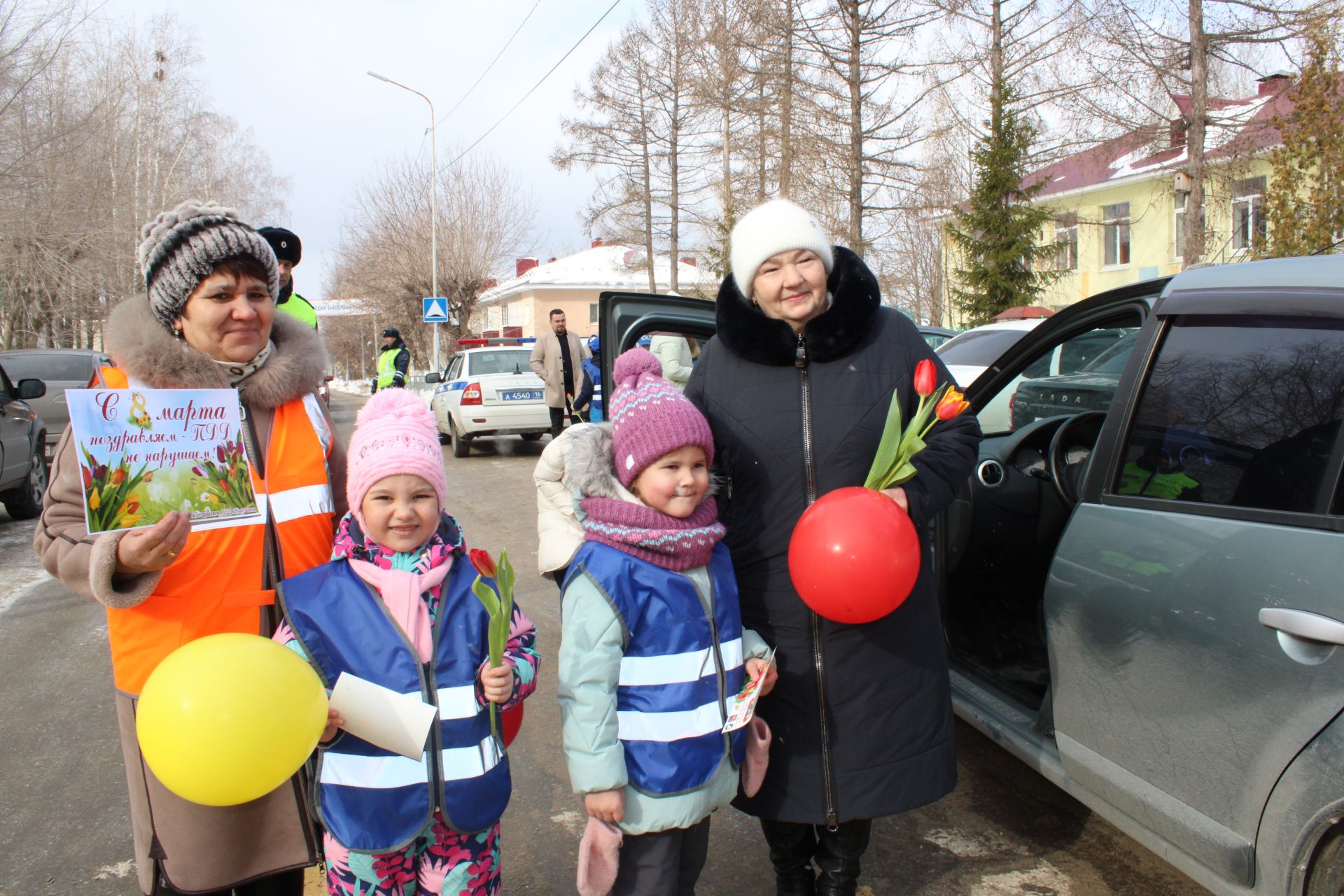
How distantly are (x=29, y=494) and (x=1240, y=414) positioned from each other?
10.7 m

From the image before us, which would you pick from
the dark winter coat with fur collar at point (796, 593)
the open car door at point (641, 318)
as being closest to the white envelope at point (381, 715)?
the dark winter coat with fur collar at point (796, 593)

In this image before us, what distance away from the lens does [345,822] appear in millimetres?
1919

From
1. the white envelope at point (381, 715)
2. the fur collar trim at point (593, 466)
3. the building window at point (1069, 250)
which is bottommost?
the white envelope at point (381, 715)

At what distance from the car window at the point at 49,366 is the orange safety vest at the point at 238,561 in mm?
11665

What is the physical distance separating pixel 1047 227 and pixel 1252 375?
3108cm

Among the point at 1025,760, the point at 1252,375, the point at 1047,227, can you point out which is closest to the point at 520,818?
the point at 1025,760

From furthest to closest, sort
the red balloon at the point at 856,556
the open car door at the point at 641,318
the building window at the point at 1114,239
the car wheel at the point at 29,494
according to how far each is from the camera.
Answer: the building window at the point at 1114,239
the car wheel at the point at 29,494
the open car door at the point at 641,318
the red balloon at the point at 856,556

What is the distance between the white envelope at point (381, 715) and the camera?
1859mm

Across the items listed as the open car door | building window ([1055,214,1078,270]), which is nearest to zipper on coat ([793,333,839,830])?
the open car door

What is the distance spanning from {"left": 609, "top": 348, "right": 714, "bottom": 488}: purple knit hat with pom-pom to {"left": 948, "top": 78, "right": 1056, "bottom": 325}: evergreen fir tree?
2001 centimetres

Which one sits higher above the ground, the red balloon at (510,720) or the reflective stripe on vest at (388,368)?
the reflective stripe on vest at (388,368)

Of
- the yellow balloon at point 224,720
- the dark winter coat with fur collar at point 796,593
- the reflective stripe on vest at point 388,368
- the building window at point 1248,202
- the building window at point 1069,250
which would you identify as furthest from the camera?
the building window at point 1069,250

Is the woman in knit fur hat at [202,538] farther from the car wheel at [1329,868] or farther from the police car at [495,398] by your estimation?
the police car at [495,398]

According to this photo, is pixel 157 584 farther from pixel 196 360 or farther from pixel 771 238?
pixel 771 238
